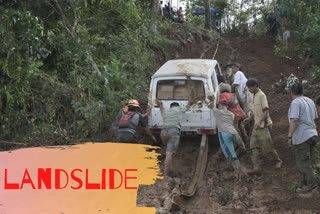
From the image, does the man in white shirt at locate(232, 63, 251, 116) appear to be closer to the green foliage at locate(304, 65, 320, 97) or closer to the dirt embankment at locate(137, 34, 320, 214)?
the dirt embankment at locate(137, 34, 320, 214)

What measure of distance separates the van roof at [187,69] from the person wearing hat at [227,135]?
1.12m

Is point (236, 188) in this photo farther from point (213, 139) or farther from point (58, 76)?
point (58, 76)

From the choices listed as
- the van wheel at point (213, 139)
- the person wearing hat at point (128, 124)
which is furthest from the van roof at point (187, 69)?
the van wheel at point (213, 139)

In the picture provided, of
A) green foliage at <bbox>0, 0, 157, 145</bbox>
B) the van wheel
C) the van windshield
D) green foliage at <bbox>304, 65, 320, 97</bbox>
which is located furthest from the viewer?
green foliage at <bbox>304, 65, 320, 97</bbox>

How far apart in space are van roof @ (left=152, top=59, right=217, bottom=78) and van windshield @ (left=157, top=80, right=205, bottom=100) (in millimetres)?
152

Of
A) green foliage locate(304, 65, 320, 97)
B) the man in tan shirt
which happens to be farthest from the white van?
green foliage locate(304, 65, 320, 97)

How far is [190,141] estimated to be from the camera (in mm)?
8875

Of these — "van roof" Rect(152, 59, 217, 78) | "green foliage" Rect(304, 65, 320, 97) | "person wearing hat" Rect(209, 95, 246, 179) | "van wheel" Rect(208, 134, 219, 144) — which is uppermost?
"van roof" Rect(152, 59, 217, 78)

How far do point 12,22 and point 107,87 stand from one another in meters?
2.51

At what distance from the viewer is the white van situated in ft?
26.5

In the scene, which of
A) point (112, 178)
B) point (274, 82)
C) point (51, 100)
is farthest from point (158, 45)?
point (112, 178)

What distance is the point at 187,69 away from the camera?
8516 millimetres

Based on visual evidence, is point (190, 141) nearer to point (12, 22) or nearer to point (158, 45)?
point (12, 22)

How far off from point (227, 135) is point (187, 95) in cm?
141
